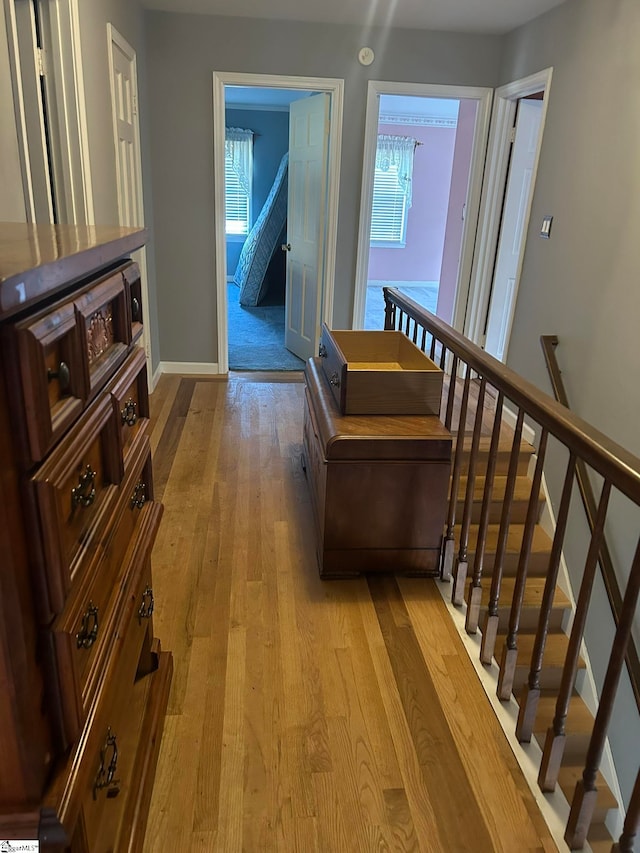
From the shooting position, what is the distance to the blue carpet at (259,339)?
533 centimetres

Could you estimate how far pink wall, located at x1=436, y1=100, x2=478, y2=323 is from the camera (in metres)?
5.23

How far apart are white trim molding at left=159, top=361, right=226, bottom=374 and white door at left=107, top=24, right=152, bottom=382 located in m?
0.86

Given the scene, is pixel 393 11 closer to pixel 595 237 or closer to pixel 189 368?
pixel 595 237

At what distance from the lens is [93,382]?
999 millimetres

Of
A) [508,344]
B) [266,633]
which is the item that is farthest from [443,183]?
[266,633]

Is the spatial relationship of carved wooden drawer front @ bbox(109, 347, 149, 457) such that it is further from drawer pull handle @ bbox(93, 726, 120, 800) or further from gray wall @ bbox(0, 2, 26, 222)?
gray wall @ bbox(0, 2, 26, 222)

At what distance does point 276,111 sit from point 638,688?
7857mm

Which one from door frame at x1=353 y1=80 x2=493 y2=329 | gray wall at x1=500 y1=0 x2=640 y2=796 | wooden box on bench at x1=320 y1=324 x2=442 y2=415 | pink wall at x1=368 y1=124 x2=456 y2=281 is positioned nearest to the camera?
wooden box on bench at x1=320 y1=324 x2=442 y2=415

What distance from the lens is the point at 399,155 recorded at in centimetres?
929

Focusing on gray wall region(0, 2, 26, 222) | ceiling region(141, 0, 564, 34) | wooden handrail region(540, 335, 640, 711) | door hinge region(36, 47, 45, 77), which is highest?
ceiling region(141, 0, 564, 34)

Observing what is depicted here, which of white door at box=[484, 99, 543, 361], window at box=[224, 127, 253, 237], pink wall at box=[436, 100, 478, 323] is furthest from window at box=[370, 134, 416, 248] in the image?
white door at box=[484, 99, 543, 361]

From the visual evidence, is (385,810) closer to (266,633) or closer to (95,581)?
(266,633)

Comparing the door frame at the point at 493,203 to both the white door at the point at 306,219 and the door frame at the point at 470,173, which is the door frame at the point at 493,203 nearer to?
the door frame at the point at 470,173

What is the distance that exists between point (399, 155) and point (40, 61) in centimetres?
773
